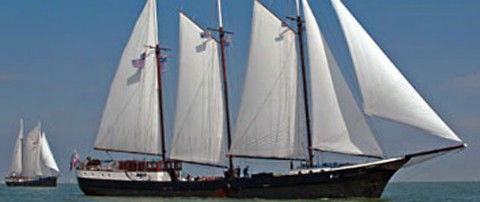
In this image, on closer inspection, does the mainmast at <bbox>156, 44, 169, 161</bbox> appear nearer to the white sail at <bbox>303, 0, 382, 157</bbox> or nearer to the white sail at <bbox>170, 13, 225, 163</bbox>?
the white sail at <bbox>170, 13, 225, 163</bbox>

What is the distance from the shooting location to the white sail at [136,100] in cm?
6444

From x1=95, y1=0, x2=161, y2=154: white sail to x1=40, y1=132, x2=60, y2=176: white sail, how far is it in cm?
6622

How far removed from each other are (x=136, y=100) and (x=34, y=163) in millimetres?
67905

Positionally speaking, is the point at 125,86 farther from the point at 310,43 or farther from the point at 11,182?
the point at 11,182

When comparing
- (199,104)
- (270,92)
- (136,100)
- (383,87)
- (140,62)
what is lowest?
(383,87)

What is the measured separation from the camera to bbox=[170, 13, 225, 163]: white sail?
6012cm

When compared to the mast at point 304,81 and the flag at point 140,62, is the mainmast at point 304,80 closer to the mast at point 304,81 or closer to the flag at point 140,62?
the mast at point 304,81

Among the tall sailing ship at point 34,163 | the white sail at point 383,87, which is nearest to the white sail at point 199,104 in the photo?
the white sail at point 383,87

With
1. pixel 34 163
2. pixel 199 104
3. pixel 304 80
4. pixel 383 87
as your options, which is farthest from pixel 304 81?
pixel 34 163

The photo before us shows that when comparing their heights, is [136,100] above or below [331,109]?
above

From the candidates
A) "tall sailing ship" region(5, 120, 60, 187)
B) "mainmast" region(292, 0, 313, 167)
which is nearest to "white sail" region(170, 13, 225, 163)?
"mainmast" region(292, 0, 313, 167)

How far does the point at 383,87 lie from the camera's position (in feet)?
161

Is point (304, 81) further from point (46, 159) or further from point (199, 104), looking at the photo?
point (46, 159)

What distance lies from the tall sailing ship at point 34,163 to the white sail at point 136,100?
213ft
